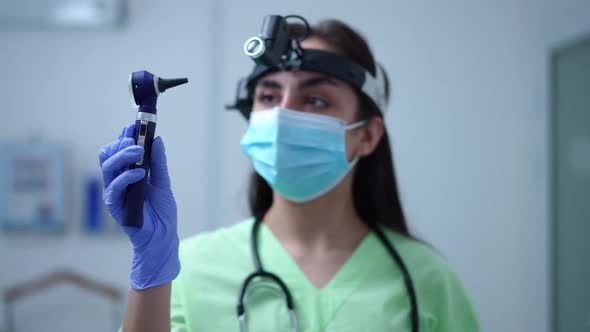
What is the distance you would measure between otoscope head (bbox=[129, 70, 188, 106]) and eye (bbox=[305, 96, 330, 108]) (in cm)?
40

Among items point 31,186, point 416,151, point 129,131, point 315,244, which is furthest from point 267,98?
point 31,186

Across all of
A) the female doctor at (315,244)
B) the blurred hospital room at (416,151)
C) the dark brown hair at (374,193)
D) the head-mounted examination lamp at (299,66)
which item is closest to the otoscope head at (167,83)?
the head-mounted examination lamp at (299,66)

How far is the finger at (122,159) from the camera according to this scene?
363 millimetres

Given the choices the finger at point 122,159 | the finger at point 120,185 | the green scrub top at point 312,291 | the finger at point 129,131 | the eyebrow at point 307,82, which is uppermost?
the eyebrow at point 307,82

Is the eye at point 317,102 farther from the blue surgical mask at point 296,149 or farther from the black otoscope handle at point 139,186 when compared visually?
the black otoscope handle at point 139,186

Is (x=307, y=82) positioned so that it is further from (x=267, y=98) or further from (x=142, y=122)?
(x=142, y=122)

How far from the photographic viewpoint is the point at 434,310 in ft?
2.49

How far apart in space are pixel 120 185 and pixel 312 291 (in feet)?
1.46

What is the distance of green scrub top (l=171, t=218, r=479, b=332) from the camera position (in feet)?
2.22

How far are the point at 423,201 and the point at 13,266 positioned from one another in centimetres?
143

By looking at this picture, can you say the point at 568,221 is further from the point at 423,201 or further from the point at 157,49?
the point at 157,49

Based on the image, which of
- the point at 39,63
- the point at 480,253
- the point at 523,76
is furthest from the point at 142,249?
the point at 523,76

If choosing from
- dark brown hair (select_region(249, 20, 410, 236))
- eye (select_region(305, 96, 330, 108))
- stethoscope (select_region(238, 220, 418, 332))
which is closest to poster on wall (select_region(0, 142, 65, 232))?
dark brown hair (select_region(249, 20, 410, 236))

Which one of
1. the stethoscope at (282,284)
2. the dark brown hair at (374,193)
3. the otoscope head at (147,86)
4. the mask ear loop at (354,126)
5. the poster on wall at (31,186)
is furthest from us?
the poster on wall at (31,186)
